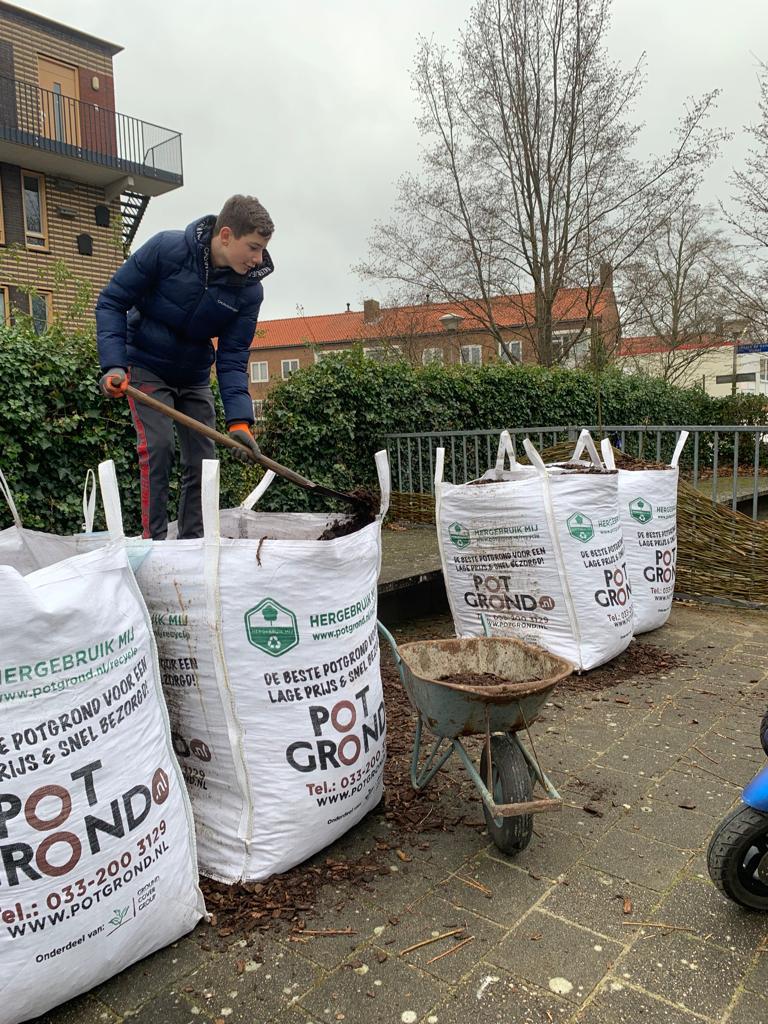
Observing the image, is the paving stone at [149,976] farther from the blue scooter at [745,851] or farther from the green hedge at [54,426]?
the green hedge at [54,426]

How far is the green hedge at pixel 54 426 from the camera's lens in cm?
434

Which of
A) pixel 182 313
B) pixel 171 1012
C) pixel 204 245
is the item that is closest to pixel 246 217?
pixel 204 245

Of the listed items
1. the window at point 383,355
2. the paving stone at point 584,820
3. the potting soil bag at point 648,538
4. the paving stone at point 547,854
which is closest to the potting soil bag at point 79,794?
the paving stone at point 547,854

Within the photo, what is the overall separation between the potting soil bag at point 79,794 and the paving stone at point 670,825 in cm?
147

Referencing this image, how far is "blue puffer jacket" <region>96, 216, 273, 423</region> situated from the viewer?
294cm

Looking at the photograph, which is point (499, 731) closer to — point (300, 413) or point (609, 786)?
point (609, 786)

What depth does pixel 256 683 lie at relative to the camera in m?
2.05

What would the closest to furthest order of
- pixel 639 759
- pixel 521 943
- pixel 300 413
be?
pixel 521 943
pixel 639 759
pixel 300 413

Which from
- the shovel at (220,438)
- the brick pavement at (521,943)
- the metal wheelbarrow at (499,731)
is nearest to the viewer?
the brick pavement at (521,943)

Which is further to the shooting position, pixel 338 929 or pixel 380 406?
pixel 380 406

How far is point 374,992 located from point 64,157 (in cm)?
1911

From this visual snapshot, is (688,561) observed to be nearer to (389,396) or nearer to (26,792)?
(389,396)

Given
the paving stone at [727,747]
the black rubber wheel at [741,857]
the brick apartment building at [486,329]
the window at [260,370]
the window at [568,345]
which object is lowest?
the paving stone at [727,747]

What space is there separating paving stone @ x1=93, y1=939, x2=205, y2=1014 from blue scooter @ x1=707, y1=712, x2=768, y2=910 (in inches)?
53.7
